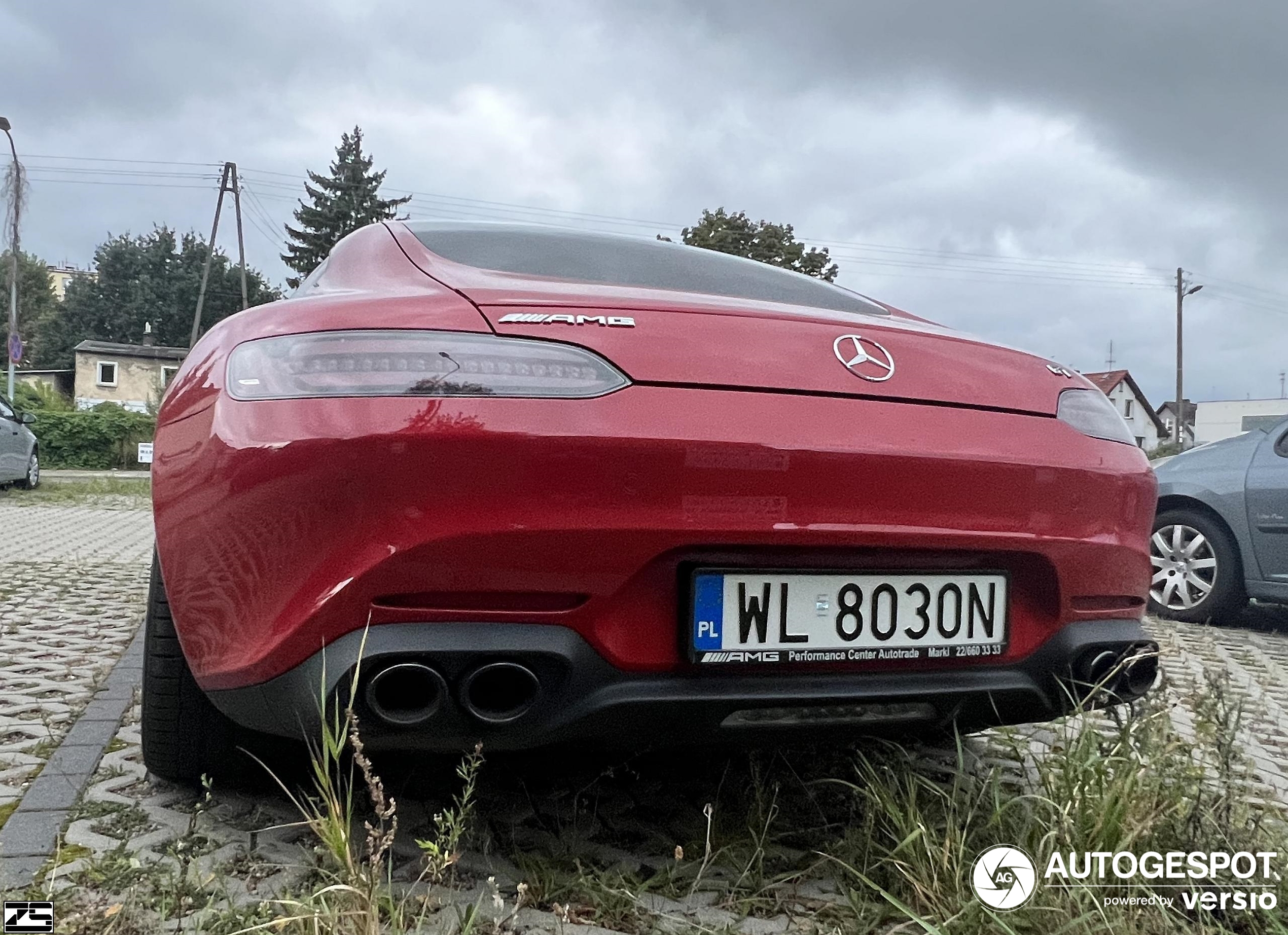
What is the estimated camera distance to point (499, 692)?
1.59m

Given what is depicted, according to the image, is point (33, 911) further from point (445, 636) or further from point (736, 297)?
point (736, 297)

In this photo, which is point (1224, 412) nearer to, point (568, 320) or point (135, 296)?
point (135, 296)

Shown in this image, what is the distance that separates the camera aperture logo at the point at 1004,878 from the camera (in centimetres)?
169

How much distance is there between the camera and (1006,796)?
2.11 m

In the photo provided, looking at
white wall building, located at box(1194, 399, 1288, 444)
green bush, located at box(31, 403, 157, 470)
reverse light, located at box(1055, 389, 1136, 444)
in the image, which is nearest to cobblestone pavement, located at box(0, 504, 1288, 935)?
reverse light, located at box(1055, 389, 1136, 444)

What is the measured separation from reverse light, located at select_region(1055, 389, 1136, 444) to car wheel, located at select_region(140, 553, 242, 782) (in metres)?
1.78

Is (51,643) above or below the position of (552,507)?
below

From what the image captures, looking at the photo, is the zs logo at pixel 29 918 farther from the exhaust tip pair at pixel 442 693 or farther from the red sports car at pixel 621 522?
the exhaust tip pair at pixel 442 693

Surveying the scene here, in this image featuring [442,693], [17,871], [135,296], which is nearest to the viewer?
[442,693]

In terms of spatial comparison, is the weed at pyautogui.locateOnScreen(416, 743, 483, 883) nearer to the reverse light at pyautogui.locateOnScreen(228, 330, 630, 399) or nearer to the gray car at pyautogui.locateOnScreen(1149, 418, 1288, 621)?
the reverse light at pyautogui.locateOnScreen(228, 330, 630, 399)

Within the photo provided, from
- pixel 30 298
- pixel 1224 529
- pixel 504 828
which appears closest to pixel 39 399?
pixel 30 298

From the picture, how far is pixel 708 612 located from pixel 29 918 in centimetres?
115

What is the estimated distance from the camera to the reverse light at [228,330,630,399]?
1.58 metres

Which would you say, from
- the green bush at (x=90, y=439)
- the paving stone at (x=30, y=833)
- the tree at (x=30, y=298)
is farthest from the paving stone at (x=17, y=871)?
the tree at (x=30, y=298)
